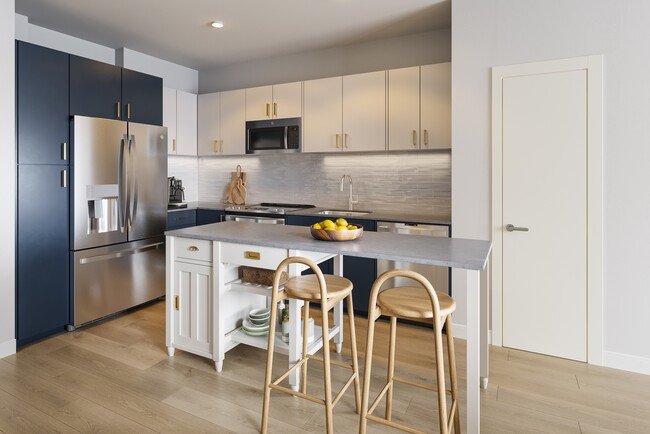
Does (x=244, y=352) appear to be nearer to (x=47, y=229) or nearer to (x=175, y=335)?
(x=175, y=335)

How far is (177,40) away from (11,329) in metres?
3.04

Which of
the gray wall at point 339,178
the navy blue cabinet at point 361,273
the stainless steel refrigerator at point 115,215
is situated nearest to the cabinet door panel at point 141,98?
the stainless steel refrigerator at point 115,215

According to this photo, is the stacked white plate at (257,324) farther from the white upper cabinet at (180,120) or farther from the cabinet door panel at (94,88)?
the white upper cabinet at (180,120)

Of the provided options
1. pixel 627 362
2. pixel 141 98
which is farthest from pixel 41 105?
pixel 627 362

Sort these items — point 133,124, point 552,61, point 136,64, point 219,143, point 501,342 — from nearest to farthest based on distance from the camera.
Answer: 1. point 552,61
2. point 501,342
3. point 133,124
4. point 136,64
5. point 219,143

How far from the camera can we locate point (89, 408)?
227 cm

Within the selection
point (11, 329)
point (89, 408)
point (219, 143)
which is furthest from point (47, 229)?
point (219, 143)

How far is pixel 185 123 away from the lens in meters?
4.96

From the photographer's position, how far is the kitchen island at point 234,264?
2.22m

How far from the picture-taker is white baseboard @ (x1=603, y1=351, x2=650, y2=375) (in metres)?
2.72

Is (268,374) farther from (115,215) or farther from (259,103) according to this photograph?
(259,103)

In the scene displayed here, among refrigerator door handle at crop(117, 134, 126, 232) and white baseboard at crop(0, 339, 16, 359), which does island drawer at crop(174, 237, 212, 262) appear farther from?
white baseboard at crop(0, 339, 16, 359)

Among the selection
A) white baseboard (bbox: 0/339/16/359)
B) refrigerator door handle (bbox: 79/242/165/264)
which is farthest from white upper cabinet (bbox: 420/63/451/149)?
white baseboard (bbox: 0/339/16/359)

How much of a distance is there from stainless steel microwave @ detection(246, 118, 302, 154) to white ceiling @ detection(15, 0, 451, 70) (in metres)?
0.83
